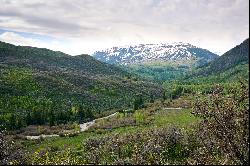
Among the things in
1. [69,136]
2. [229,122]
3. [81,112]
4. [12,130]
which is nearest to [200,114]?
[229,122]

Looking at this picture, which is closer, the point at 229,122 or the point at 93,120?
the point at 229,122

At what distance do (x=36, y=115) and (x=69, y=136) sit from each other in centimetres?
3111

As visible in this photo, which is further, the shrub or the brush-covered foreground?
the brush-covered foreground

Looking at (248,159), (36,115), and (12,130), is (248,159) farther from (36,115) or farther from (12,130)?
(36,115)

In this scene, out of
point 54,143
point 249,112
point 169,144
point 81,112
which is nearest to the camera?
point 249,112

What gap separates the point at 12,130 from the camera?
13512 centimetres

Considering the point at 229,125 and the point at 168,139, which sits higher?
the point at 229,125

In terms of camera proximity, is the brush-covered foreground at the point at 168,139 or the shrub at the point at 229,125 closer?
the shrub at the point at 229,125

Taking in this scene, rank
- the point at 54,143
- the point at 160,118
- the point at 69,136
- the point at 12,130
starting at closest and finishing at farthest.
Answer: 1. the point at 54,143
2. the point at 69,136
3. the point at 12,130
4. the point at 160,118

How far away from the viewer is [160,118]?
156 m

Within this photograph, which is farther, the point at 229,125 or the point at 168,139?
the point at 168,139

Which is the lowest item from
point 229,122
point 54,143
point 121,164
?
point 54,143

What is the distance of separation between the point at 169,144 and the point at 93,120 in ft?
257

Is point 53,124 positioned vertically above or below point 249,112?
below
